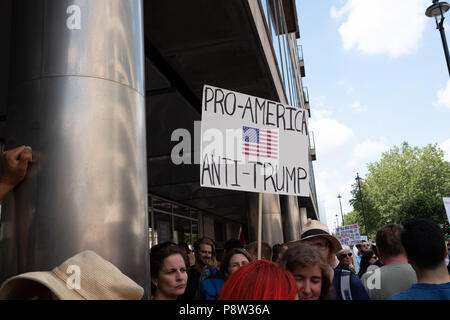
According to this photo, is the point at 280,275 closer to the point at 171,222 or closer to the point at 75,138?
the point at 75,138

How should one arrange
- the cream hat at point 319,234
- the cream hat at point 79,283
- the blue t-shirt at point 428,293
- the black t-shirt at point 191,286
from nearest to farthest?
the cream hat at point 79,283, the blue t-shirt at point 428,293, the cream hat at point 319,234, the black t-shirt at point 191,286

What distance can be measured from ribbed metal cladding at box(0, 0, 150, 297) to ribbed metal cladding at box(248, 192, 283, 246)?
9.08 m

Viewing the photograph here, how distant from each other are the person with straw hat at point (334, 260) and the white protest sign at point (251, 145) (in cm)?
41

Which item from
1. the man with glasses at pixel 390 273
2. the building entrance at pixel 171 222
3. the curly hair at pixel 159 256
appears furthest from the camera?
the building entrance at pixel 171 222

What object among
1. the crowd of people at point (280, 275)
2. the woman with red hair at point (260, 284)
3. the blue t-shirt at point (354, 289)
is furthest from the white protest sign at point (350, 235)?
the woman with red hair at point (260, 284)

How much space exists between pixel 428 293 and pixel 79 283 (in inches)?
79.1

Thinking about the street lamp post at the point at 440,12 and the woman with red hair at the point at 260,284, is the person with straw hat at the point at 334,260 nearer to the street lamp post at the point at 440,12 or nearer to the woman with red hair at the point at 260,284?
the woman with red hair at the point at 260,284

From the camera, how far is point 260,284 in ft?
5.61

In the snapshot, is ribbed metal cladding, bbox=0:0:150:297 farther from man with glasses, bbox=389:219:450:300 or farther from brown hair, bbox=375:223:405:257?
brown hair, bbox=375:223:405:257

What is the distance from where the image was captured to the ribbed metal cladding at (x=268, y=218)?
11.7 m

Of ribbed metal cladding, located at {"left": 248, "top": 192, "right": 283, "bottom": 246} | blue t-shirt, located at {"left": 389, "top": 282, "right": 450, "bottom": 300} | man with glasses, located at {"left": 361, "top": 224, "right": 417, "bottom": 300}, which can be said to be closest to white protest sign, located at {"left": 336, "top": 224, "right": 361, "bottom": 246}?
ribbed metal cladding, located at {"left": 248, "top": 192, "right": 283, "bottom": 246}

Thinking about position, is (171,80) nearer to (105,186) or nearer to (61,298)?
(105,186)

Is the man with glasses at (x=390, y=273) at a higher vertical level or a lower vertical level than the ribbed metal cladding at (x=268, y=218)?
lower

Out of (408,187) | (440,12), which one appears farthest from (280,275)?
(408,187)
